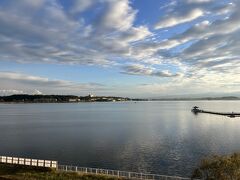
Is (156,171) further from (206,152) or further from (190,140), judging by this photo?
(190,140)

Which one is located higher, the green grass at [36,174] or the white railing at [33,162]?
the white railing at [33,162]

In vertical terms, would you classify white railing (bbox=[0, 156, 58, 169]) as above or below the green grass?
above

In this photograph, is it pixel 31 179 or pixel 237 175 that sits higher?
pixel 237 175

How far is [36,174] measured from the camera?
47031 mm

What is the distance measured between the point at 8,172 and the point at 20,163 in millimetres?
3683

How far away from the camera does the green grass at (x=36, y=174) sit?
4503 centimetres

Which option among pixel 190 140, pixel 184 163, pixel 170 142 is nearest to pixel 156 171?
pixel 184 163

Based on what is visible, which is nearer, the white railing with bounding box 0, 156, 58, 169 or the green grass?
the green grass

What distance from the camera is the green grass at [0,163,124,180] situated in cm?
A: 4503

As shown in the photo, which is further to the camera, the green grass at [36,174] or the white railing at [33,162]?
the white railing at [33,162]

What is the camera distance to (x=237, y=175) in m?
33.8

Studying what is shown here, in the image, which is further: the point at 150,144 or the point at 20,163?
the point at 150,144

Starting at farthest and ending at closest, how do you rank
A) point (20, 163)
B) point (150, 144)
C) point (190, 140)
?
point (190, 140)
point (150, 144)
point (20, 163)

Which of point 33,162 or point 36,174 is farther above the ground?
point 33,162
